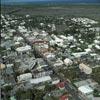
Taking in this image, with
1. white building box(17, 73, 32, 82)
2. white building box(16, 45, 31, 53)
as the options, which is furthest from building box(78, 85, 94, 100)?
white building box(16, 45, 31, 53)

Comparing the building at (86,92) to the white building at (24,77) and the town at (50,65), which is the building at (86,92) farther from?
the white building at (24,77)

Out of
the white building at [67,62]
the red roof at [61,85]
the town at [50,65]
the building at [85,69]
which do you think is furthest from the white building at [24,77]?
the building at [85,69]

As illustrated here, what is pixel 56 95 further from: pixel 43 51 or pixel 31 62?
pixel 43 51

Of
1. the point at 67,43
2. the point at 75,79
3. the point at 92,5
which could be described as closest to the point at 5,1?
the point at 92,5

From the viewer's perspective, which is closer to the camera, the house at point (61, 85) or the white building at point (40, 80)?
the house at point (61, 85)

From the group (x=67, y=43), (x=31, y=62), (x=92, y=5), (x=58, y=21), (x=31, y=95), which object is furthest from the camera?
(x=92, y=5)

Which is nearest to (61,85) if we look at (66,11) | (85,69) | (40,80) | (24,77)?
(40,80)

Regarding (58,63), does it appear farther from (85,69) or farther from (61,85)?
(61,85)
